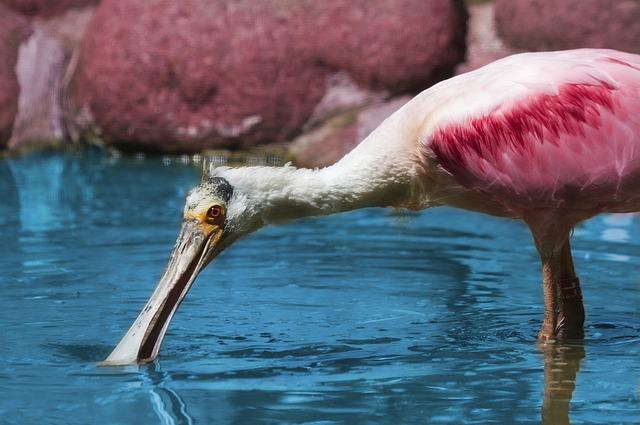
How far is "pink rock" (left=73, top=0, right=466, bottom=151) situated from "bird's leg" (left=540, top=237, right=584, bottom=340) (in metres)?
4.82

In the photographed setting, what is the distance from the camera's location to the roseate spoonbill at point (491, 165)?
5027 mm

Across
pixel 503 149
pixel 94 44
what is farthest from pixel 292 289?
pixel 94 44

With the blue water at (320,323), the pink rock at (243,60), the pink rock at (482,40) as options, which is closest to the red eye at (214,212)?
the blue water at (320,323)

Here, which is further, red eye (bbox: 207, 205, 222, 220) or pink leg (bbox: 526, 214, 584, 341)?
pink leg (bbox: 526, 214, 584, 341)

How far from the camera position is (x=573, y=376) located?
466 cm

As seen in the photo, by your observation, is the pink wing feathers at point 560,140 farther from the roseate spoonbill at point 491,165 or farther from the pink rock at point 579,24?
the pink rock at point 579,24

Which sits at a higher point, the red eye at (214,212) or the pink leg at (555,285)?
the red eye at (214,212)

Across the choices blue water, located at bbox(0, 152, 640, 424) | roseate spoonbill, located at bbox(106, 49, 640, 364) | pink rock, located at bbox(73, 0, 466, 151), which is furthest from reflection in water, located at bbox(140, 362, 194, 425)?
pink rock, located at bbox(73, 0, 466, 151)

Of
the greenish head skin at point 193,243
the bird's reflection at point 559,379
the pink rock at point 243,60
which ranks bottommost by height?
the bird's reflection at point 559,379

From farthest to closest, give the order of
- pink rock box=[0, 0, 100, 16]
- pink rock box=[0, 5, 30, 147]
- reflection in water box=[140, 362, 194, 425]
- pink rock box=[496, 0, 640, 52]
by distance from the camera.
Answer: pink rock box=[0, 0, 100, 16] < pink rock box=[0, 5, 30, 147] < pink rock box=[496, 0, 640, 52] < reflection in water box=[140, 362, 194, 425]

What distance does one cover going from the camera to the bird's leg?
5.24 metres

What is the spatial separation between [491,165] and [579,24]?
483 cm

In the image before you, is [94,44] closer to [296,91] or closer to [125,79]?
[125,79]

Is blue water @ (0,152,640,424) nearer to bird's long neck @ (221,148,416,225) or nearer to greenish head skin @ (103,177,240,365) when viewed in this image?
greenish head skin @ (103,177,240,365)
